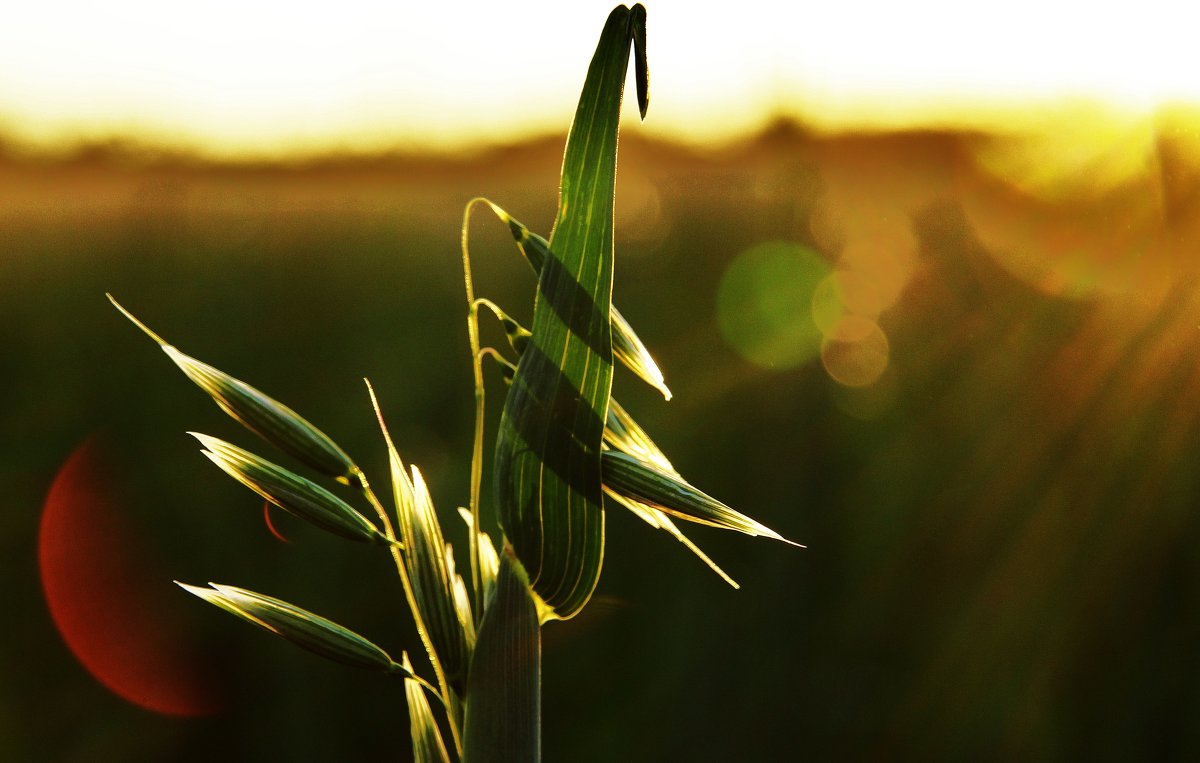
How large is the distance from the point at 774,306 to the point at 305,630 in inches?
39.9

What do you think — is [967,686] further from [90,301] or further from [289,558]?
[90,301]

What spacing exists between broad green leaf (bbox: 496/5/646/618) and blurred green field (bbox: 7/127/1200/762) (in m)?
0.91

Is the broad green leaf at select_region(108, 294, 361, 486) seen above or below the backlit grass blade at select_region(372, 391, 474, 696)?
above

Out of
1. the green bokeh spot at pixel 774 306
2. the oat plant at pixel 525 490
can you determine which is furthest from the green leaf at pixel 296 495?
the green bokeh spot at pixel 774 306

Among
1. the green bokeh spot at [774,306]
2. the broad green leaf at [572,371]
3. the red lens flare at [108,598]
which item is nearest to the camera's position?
the broad green leaf at [572,371]

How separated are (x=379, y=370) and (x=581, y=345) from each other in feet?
3.35

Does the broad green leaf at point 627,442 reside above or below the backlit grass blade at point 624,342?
below

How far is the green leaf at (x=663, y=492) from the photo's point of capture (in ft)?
0.75

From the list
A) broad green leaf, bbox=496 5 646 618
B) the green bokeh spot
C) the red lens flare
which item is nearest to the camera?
broad green leaf, bbox=496 5 646 618

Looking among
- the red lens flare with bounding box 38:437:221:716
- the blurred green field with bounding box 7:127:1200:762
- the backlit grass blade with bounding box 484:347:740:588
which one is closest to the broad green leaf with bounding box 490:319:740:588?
the backlit grass blade with bounding box 484:347:740:588

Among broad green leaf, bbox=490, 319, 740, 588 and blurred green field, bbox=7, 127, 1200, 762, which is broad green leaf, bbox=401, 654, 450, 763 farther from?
blurred green field, bbox=7, 127, 1200, 762

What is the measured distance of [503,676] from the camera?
0.23 m

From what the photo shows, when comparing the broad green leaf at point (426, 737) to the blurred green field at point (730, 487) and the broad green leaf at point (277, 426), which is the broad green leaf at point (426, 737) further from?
the blurred green field at point (730, 487)

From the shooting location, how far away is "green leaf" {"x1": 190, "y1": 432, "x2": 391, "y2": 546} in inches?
9.4
